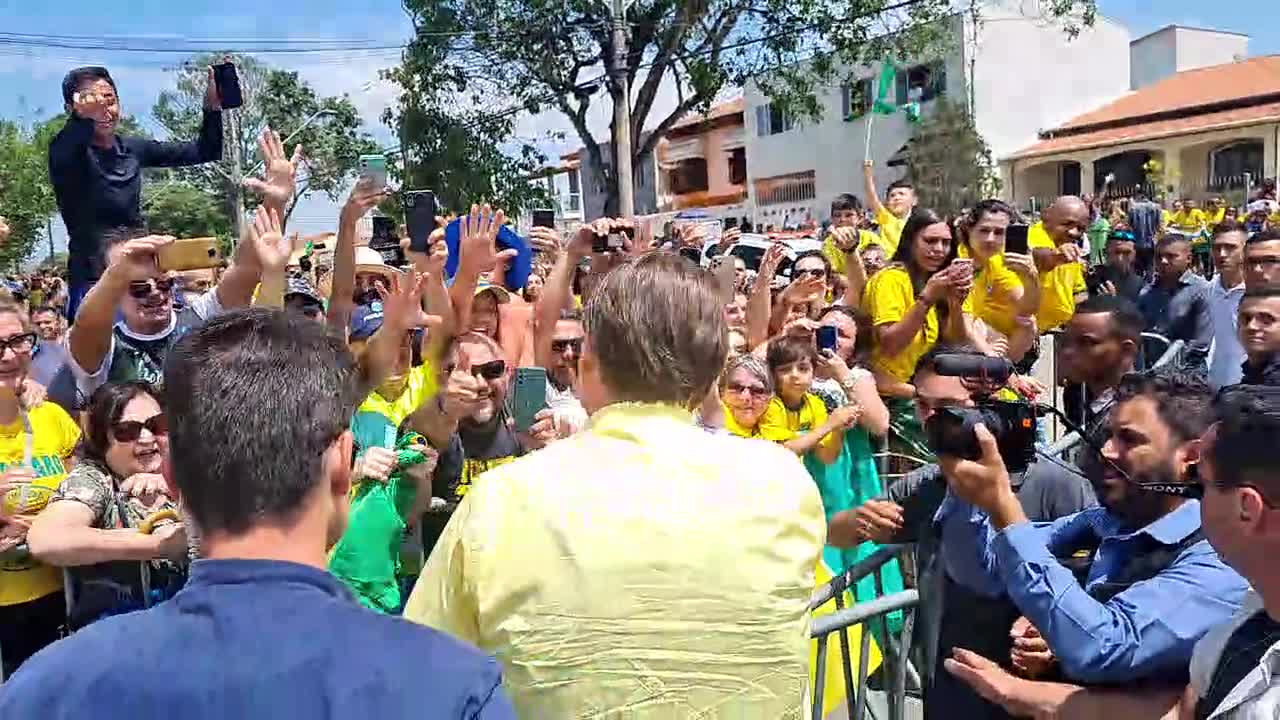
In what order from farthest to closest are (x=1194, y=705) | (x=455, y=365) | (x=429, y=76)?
1. (x=429, y=76)
2. (x=455, y=365)
3. (x=1194, y=705)

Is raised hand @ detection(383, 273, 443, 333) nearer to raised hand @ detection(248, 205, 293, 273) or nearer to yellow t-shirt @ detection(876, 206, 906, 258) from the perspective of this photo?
raised hand @ detection(248, 205, 293, 273)

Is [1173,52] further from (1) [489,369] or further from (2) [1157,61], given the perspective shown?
(1) [489,369]

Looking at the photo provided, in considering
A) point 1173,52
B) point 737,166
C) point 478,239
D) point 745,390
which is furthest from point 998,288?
point 737,166

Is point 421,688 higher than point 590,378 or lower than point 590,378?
lower

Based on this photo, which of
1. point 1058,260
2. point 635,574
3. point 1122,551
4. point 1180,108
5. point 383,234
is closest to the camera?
point 635,574

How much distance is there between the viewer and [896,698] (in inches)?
116

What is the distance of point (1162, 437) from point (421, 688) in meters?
1.95

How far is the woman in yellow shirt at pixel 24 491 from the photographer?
316 centimetres

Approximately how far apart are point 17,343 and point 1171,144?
34.6 m

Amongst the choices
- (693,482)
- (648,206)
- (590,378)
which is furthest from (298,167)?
(648,206)

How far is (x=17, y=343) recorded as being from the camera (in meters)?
3.79

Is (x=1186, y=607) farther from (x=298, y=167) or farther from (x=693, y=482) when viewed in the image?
(x=298, y=167)

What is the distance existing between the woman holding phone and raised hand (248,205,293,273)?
2.76 meters

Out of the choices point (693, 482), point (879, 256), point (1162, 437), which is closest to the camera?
point (693, 482)
